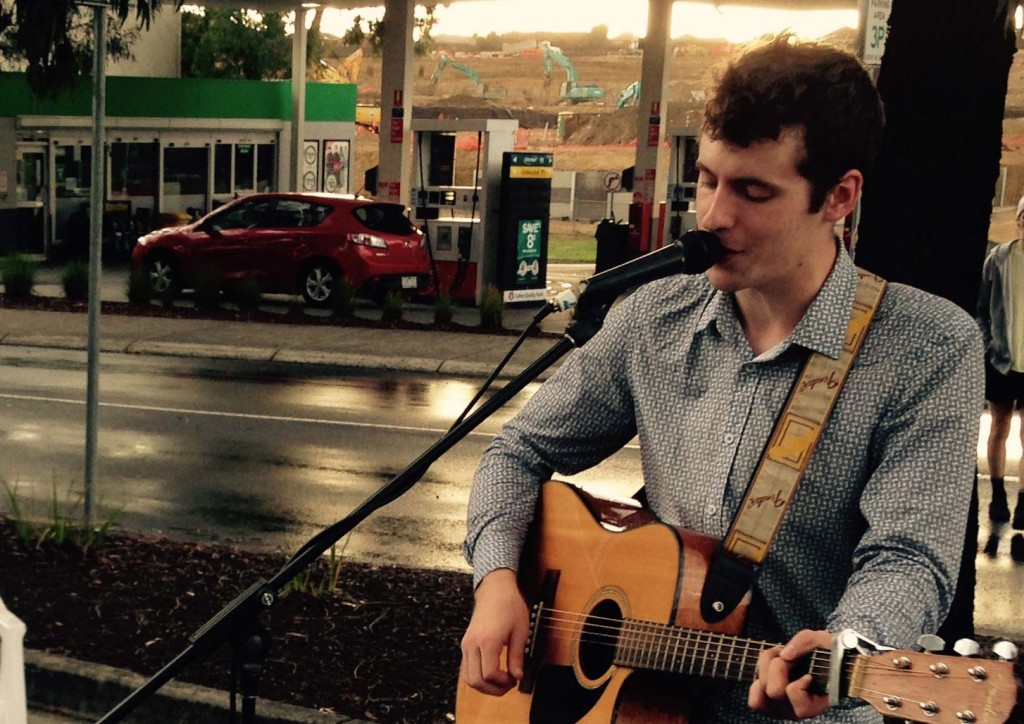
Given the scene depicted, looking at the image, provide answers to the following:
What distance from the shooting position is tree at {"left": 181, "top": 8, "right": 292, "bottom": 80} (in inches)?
1620

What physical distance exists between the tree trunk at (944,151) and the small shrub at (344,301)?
14.9 metres

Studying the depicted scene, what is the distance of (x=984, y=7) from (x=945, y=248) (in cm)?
86

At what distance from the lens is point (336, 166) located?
37469 millimetres

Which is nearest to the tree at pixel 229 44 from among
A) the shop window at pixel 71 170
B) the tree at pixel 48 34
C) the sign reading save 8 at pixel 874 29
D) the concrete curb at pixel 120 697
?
the shop window at pixel 71 170

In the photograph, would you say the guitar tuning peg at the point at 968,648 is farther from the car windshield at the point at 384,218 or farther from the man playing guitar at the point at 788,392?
the car windshield at the point at 384,218

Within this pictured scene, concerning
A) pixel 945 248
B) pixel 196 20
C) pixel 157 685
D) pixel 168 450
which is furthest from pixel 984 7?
pixel 196 20

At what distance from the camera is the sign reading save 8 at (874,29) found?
519 inches

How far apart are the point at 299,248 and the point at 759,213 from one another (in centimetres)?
1990

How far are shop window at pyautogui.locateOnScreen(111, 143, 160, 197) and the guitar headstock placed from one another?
3048 cm

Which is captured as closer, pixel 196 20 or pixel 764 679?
pixel 764 679

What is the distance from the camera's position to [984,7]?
227 inches

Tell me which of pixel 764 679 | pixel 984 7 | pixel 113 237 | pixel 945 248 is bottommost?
pixel 113 237

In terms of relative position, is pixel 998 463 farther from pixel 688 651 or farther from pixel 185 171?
pixel 185 171

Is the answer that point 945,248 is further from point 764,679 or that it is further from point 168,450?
point 168,450
